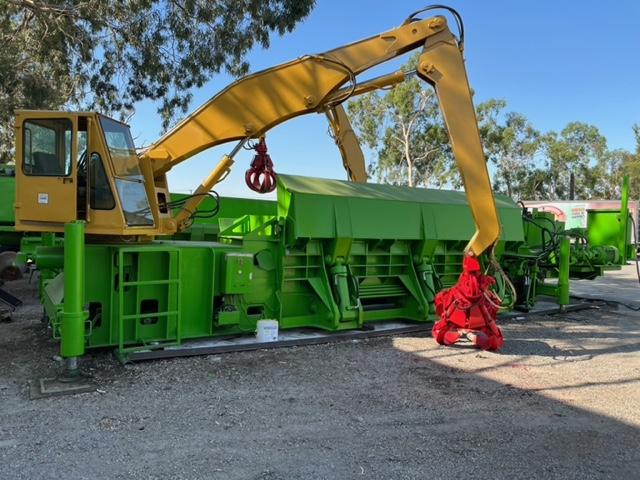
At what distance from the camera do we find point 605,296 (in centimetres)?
1275

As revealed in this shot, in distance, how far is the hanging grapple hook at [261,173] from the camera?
7336 mm

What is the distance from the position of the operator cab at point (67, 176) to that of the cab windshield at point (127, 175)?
27mm

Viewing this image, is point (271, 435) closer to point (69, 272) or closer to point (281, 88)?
point (69, 272)

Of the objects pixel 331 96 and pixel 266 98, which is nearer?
pixel 266 98

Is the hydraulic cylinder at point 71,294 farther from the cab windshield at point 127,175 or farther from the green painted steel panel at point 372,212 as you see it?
the green painted steel panel at point 372,212

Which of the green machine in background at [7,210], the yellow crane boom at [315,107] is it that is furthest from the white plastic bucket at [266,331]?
the green machine in background at [7,210]

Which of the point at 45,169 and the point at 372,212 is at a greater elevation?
the point at 45,169

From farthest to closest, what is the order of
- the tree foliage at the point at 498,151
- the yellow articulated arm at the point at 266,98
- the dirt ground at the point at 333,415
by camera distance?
the tree foliage at the point at 498,151
the yellow articulated arm at the point at 266,98
the dirt ground at the point at 333,415

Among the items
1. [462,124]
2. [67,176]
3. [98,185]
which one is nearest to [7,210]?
[67,176]

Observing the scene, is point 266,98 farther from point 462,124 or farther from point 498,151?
point 498,151

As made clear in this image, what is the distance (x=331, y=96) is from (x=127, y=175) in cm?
279

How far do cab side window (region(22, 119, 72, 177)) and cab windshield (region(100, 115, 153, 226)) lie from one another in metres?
0.42

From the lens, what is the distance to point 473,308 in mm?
6570

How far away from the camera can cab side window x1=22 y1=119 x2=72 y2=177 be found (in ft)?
18.8
